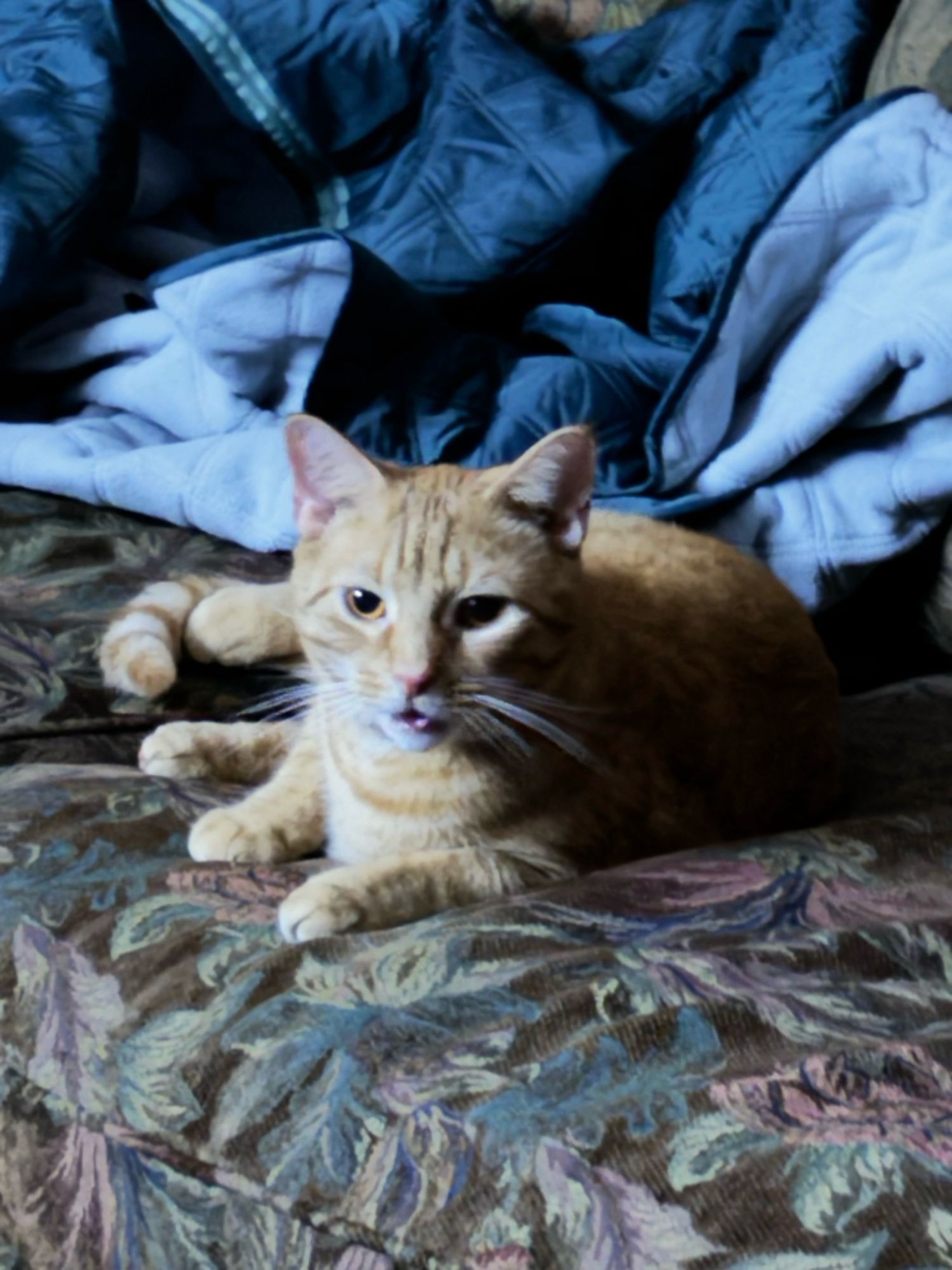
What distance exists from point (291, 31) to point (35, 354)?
605mm

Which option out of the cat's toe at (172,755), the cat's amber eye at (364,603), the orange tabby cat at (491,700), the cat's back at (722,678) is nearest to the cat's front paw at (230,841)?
the orange tabby cat at (491,700)

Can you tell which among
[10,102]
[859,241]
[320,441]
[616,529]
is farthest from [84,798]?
[10,102]

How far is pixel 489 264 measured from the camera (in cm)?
182

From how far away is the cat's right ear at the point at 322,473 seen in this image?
42.8 inches

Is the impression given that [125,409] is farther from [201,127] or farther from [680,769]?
[680,769]

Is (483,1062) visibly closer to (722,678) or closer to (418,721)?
(418,721)

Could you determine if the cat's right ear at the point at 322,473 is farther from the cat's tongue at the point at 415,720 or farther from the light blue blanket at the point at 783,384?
the light blue blanket at the point at 783,384

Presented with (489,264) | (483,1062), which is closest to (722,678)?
(483,1062)

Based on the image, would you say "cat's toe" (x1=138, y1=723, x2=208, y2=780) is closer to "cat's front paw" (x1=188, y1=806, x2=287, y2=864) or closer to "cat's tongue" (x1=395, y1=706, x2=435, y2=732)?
"cat's front paw" (x1=188, y1=806, x2=287, y2=864)

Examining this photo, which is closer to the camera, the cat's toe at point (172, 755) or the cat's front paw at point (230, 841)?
the cat's front paw at point (230, 841)

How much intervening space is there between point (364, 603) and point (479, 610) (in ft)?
0.33

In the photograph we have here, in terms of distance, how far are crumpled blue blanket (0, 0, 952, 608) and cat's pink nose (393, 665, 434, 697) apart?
0.64 m

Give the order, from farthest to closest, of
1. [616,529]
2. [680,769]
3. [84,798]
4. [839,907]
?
[616,529], [680,769], [84,798], [839,907]

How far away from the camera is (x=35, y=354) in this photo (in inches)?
74.7
